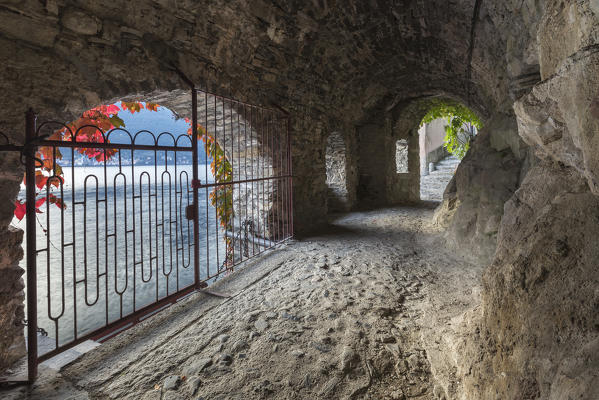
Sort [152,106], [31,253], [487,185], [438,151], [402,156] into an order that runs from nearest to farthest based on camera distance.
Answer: [31,253]
[152,106]
[487,185]
[402,156]
[438,151]

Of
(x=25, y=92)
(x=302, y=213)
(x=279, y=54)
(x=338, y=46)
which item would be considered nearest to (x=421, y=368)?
(x=25, y=92)

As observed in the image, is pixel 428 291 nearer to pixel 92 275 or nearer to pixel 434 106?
pixel 434 106

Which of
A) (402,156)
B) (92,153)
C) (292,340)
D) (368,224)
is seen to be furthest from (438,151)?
(92,153)

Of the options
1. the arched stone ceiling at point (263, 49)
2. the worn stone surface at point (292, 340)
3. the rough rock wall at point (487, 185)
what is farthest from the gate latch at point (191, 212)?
the rough rock wall at point (487, 185)

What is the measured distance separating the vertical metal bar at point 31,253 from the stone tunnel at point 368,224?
158mm

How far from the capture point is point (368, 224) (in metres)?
6.25

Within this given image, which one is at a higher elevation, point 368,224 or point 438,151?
point 438,151

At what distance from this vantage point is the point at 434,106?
30.9ft

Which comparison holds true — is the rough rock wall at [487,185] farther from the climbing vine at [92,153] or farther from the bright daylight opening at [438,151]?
the bright daylight opening at [438,151]

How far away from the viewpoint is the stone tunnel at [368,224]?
3.85 feet

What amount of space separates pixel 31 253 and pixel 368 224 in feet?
17.0

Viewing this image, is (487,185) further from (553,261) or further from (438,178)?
(438,178)

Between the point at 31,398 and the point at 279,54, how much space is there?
14.6 feet

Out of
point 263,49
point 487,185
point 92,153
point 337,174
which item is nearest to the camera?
point 92,153
